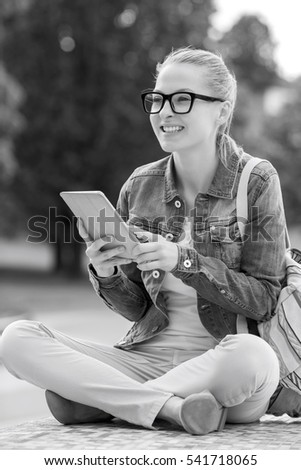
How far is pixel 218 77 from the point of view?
3717 millimetres

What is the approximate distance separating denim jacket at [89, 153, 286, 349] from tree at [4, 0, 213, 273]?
777 inches

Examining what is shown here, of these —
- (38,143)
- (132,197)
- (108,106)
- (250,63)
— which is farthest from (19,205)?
(132,197)

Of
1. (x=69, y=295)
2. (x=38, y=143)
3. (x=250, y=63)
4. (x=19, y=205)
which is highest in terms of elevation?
(x=250, y=63)

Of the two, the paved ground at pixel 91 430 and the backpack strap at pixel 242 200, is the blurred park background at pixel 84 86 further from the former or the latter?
the backpack strap at pixel 242 200

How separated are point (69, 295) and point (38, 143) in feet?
17.7

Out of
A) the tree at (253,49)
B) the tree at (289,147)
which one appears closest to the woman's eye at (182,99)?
the tree at (289,147)

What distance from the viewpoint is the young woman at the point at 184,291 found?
3.30 meters

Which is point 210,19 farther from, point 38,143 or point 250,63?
point 250,63

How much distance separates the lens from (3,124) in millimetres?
19594

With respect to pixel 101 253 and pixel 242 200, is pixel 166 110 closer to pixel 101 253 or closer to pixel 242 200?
pixel 242 200

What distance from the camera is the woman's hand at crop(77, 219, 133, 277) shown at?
3289 millimetres

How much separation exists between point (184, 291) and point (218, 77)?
937mm

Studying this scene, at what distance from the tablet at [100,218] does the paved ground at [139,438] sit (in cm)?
68

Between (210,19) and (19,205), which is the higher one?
(210,19)
